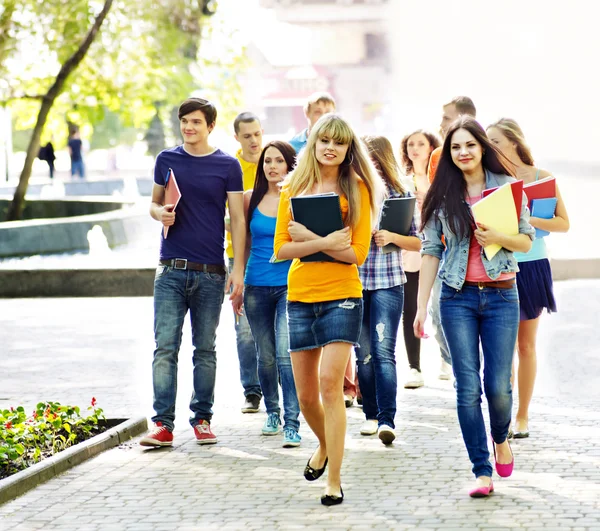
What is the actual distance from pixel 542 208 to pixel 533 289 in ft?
1.57

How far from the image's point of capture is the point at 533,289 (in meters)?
7.23

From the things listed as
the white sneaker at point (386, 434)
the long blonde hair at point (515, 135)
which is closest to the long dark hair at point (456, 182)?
the long blonde hair at point (515, 135)

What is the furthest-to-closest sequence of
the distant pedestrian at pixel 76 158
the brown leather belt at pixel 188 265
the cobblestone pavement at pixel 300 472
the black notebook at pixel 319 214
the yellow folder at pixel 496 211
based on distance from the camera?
1. the distant pedestrian at pixel 76 158
2. the brown leather belt at pixel 188 265
3. the yellow folder at pixel 496 211
4. the black notebook at pixel 319 214
5. the cobblestone pavement at pixel 300 472

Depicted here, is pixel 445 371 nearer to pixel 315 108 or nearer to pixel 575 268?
pixel 315 108

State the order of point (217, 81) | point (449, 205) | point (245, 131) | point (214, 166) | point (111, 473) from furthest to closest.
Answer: point (217, 81)
point (245, 131)
point (214, 166)
point (111, 473)
point (449, 205)

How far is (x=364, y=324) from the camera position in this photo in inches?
304

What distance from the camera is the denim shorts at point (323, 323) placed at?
599 cm

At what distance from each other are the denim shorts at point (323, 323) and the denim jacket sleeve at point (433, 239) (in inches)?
Result: 20.3

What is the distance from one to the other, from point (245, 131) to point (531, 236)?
2.82m

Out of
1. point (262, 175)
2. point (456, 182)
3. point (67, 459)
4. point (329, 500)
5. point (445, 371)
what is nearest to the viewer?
point (329, 500)

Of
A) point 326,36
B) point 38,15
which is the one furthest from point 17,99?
point 326,36

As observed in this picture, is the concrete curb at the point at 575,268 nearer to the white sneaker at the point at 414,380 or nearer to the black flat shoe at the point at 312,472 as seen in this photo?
the white sneaker at the point at 414,380

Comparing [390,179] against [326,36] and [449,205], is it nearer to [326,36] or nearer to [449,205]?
[449,205]

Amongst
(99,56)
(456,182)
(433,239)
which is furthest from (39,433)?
(99,56)
